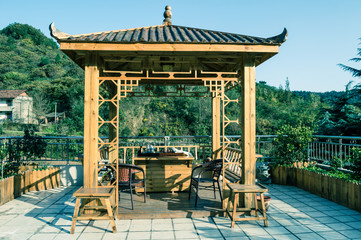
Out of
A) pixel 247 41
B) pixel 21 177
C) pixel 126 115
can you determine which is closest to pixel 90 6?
pixel 21 177

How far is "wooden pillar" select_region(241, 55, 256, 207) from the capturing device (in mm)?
3863

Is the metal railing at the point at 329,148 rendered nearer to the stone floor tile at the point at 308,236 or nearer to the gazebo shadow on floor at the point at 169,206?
the stone floor tile at the point at 308,236

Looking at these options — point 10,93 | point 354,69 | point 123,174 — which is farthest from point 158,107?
point 10,93

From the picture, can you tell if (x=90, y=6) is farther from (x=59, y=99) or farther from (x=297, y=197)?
(x=59, y=99)

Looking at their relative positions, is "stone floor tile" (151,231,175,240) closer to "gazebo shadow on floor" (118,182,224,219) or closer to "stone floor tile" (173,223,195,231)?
"stone floor tile" (173,223,195,231)

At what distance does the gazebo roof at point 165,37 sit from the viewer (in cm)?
352

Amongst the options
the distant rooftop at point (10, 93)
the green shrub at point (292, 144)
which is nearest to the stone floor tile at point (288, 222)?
the green shrub at point (292, 144)

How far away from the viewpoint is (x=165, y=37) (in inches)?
154

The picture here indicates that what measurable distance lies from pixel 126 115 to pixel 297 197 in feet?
49.7

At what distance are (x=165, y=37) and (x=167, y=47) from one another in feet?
1.38

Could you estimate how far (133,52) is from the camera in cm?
368

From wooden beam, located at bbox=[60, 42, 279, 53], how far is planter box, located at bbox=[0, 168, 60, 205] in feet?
9.81

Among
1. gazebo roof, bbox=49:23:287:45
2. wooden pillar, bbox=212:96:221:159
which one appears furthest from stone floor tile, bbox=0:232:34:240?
wooden pillar, bbox=212:96:221:159

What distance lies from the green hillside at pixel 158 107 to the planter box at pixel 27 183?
38.4 ft
